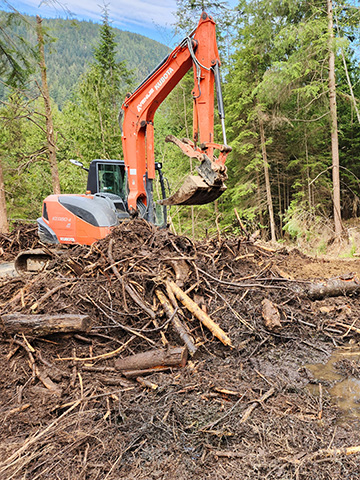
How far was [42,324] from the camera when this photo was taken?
3660mm

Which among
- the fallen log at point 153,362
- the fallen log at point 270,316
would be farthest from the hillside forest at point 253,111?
the fallen log at point 153,362

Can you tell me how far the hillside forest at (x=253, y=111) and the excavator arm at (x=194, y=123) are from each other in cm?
452

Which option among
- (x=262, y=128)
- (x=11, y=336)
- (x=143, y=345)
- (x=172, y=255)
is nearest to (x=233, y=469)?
(x=143, y=345)

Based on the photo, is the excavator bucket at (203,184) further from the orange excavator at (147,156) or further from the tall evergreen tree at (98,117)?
the tall evergreen tree at (98,117)

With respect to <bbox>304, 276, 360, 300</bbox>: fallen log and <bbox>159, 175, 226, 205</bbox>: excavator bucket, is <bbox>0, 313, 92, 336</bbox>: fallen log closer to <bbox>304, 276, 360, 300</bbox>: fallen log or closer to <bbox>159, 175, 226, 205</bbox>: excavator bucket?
<bbox>159, 175, 226, 205</bbox>: excavator bucket

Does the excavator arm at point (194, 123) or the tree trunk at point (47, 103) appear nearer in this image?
the excavator arm at point (194, 123)

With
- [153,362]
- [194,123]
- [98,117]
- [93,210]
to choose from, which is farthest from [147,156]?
[98,117]

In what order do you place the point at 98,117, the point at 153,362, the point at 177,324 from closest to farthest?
1. the point at 153,362
2. the point at 177,324
3. the point at 98,117

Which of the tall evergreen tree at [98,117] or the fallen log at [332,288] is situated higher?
the tall evergreen tree at [98,117]

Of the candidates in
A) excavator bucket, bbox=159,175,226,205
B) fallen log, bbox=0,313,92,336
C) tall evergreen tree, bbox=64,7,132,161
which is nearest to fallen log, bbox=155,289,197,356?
fallen log, bbox=0,313,92,336

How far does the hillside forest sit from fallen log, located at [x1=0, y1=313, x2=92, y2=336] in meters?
7.05

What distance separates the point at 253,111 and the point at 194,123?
10531 mm

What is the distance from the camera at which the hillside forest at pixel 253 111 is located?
40.0 feet

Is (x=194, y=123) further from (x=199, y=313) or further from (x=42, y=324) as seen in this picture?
(x=42, y=324)
